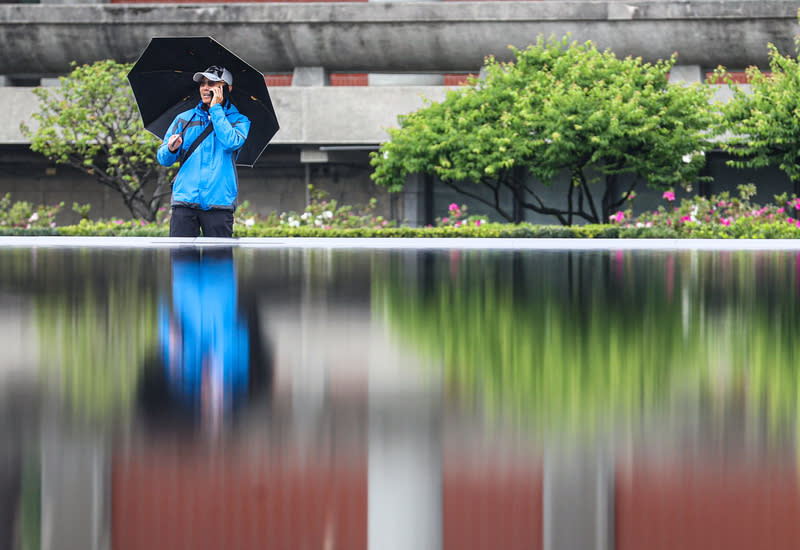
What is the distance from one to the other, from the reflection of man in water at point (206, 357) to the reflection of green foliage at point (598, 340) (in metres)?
0.63

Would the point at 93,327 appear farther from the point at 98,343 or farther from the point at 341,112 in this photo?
the point at 341,112

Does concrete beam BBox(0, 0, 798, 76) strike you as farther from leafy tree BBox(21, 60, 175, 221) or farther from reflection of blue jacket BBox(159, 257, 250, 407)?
reflection of blue jacket BBox(159, 257, 250, 407)

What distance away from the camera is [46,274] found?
880 centimetres

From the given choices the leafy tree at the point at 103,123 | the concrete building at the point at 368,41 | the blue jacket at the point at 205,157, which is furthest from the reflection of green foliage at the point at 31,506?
the concrete building at the point at 368,41


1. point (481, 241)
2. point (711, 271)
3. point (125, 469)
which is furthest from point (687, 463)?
point (481, 241)

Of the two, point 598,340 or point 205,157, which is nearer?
point 598,340

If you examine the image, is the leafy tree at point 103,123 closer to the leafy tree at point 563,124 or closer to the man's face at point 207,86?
the leafy tree at point 563,124

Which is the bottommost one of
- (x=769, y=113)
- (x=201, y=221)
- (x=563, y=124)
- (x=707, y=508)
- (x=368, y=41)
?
(x=707, y=508)

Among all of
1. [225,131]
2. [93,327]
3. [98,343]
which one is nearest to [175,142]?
[225,131]

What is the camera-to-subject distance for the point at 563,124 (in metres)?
30.0

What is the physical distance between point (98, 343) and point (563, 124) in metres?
26.8

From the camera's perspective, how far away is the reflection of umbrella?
42.5ft

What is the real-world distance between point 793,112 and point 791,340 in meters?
27.6

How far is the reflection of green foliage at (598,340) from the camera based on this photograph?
9.43 ft
